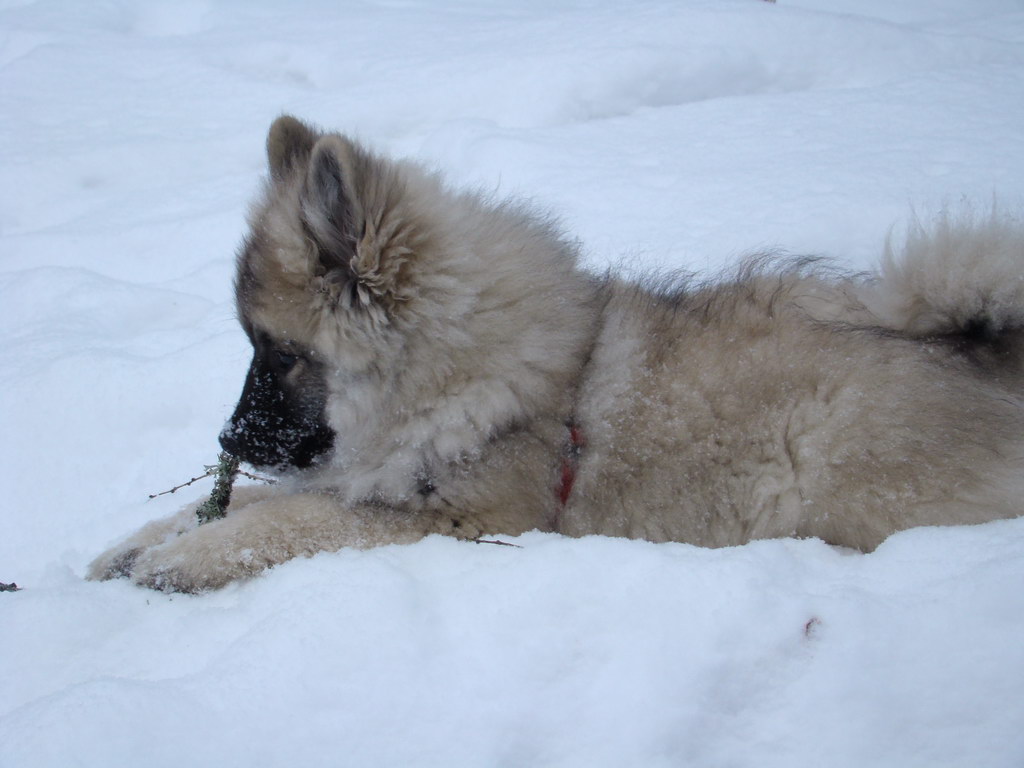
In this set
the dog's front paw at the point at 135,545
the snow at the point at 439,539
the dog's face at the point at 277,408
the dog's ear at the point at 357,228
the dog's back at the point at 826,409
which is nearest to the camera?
the snow at the point at 439,539

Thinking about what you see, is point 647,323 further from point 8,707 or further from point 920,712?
point 8,707

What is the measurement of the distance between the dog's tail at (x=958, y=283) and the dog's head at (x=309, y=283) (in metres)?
1.64

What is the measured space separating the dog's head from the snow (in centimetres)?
60

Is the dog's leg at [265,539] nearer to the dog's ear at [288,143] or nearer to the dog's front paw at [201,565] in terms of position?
the dog's front paw at [201,565]

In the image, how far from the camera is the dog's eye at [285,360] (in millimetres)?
2494

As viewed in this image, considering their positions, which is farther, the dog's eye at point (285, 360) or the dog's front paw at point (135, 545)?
the dog's eye at point (285, 360)

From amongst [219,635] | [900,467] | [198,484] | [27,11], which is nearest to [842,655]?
[900,467]

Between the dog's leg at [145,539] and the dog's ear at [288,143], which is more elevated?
the dog's ear at [288,143]

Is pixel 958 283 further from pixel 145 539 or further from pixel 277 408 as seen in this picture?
pixel 145 539

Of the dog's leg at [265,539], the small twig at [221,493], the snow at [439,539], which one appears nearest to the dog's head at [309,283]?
the small twig at [221,493]

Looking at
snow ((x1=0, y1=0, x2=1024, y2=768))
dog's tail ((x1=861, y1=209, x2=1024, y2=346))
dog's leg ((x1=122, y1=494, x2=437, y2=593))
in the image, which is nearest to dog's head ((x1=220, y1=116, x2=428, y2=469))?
dog's leg ((x1=122, y1=494, x2=437, y2=593))

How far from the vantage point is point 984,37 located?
21.4ft

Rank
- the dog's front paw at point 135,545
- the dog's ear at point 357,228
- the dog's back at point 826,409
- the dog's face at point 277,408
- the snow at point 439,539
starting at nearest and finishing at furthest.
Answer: the snow at point 439,539 → the dog's back at point 826,409 → the dog's ear at point 357,228 → the dog's front paw at point 135,545 → the dog's face at point 277,408

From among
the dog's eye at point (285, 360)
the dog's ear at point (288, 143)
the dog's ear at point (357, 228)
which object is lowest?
the dog's eye at point (285, 360)
